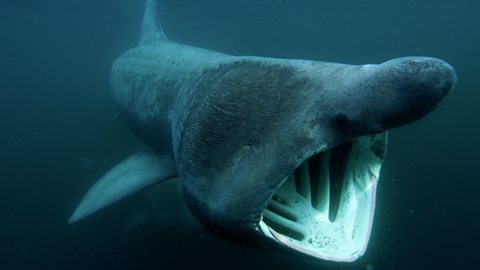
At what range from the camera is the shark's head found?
237 centimetres

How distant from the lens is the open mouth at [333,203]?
2.75 m

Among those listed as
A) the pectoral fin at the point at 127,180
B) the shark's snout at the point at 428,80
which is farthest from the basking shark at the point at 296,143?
the pectoral fin at the point at 127,180

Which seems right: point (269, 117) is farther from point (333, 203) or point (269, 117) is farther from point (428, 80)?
point (428, 80)

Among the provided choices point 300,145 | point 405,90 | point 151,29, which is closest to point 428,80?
point 405,90

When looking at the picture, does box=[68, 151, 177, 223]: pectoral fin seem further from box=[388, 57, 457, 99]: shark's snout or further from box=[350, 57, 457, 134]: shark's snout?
box=[388, 57, 457, 99]: shark's snout

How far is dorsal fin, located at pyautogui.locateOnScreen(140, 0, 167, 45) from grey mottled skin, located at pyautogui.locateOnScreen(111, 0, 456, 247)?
508 cm

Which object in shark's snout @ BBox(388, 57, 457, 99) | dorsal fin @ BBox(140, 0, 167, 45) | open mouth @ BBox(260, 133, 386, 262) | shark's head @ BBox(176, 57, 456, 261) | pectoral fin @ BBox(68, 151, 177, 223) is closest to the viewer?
shark's snout @ BBox(388, 57, 457, 99)

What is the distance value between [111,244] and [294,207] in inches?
253

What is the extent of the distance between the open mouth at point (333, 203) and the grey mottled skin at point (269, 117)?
389mm

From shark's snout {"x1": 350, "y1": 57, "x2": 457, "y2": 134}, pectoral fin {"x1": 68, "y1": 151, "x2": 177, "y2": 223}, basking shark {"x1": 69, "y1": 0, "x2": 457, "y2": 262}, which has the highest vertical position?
shark's snout {"x1": 350, "y1": 57, "x2": 457, "y2": 134}

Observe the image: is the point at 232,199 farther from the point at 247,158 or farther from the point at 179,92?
the point at 179,92

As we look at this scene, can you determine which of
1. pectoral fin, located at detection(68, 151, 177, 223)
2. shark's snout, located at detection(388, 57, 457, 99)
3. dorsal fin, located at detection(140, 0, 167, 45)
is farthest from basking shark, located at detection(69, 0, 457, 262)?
dorsal fin, located at detection(140, 0, 167, 45)

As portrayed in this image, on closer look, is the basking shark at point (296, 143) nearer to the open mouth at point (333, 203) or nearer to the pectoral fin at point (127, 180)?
the open mouth at point (333, 203)

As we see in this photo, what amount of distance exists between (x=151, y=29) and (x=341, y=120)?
8.10m
